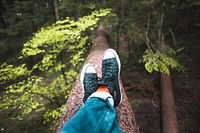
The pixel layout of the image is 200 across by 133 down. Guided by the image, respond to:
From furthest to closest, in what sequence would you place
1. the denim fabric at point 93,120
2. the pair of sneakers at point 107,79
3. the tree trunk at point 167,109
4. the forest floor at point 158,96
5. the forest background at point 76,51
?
1. the forest floor at point 158,96
2. the forest background at point 76,51
3. the tree trunk at point 167,109
4. the pair of sneakers at point 107,79
5. the denim fabric at point 93,120

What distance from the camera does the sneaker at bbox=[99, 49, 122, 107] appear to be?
7.25ft

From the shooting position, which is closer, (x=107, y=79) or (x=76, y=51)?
(x=107, y=79)

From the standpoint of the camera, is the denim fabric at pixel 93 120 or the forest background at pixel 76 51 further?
the forest background at pixel 76 51

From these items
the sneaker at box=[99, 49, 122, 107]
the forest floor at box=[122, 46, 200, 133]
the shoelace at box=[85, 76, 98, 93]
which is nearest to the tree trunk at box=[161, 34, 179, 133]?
the forest floor at box=[122, 46, 200, 133]

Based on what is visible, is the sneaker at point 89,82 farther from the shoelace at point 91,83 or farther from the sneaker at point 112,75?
the sneaker at point 112,75

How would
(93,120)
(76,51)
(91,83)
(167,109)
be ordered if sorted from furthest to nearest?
(76,51), (167,109), (91,83), (93,120)

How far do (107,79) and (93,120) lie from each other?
0.90 metres

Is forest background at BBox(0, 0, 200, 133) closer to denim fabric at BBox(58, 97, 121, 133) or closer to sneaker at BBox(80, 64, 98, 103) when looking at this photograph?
sneaker at BBox(80, 64, 98, 103)

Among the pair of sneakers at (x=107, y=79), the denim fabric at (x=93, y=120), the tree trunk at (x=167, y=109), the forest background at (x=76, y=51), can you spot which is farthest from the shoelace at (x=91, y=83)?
the tree trunk at (x=167, y=109)

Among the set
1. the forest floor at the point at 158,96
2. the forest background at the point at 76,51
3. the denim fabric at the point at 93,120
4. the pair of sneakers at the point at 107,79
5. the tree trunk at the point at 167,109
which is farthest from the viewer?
the forest floor at the point at 158,96

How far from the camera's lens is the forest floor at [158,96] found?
3.99 m

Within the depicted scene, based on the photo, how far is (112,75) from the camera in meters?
2.37

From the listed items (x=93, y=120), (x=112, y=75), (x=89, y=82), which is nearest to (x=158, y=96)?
(x=112, y=75)

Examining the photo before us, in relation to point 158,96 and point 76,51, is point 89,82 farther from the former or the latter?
point 158,96
